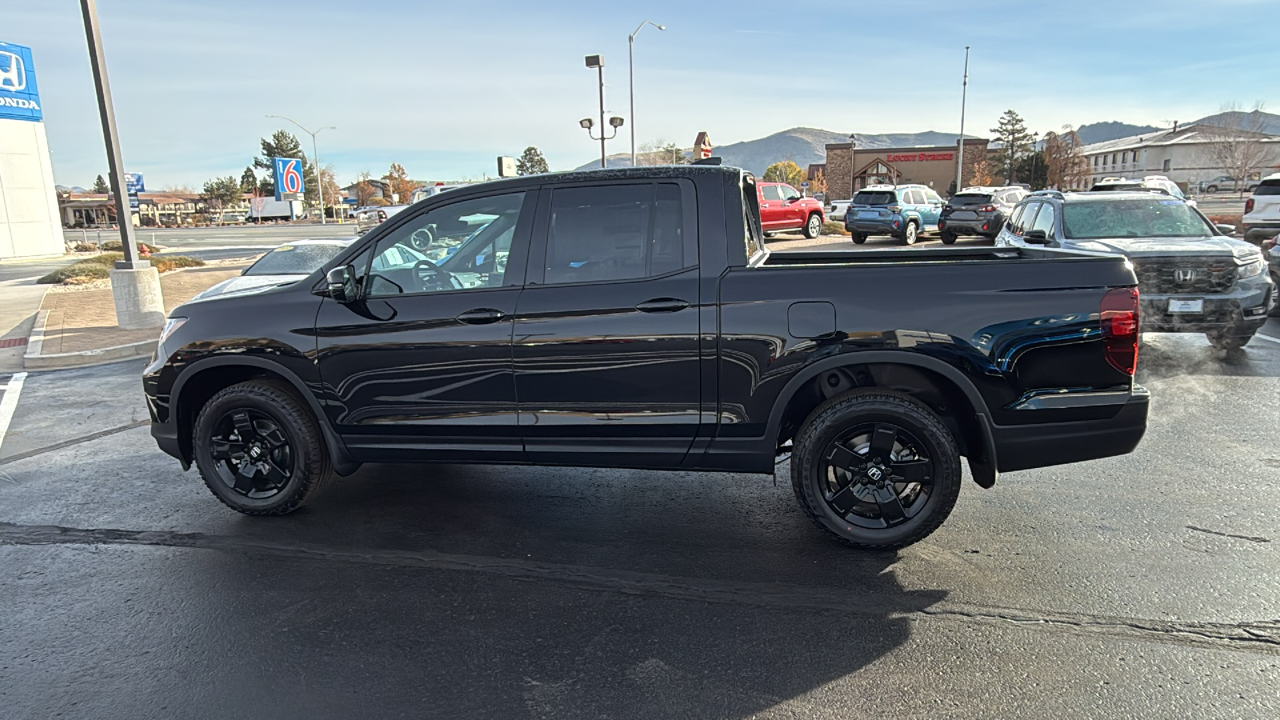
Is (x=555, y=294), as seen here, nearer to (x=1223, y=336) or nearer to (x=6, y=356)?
(x=1223, y=336)

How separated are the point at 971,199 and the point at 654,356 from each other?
2276 centimetres

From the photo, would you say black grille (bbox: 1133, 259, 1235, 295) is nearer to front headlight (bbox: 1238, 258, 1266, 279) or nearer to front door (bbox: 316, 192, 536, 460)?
front headlight (bbox: 1238, 258, 1266, 279)

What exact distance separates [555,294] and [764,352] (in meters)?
1.13

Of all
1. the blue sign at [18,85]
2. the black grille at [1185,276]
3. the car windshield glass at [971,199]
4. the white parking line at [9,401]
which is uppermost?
the blue sign at [18,85]

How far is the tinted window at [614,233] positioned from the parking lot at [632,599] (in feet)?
4.90

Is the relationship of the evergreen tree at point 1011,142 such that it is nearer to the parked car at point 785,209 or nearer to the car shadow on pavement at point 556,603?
the parked car at point 785,209

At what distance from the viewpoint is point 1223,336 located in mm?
8414

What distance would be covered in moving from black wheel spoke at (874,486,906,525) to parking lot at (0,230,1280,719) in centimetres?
21

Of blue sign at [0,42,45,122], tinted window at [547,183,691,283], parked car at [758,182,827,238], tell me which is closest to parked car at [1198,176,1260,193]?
parked car at [758,182,827,238]

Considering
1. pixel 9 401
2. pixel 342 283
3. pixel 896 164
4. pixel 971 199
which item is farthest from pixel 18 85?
pixel 896 164

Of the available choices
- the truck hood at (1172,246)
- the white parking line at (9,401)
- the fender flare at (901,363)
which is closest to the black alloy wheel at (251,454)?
the fender flare at (901,363)

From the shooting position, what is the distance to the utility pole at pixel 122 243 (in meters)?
10.8

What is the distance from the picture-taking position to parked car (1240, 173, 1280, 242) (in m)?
16.9

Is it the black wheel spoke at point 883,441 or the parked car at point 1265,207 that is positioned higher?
the parked car at point 1265,207
